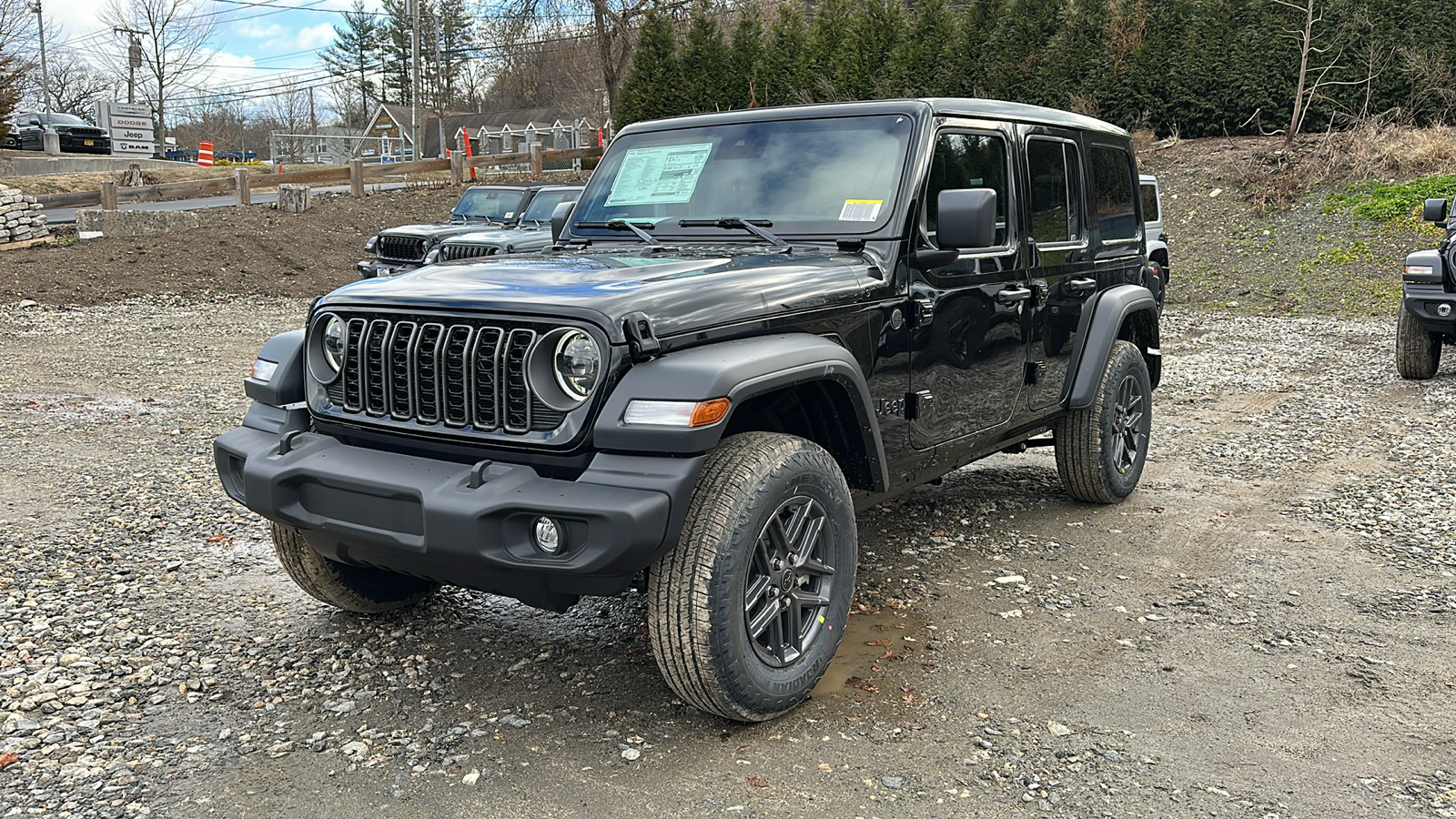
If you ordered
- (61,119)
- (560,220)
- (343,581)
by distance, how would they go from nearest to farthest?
(343,581)
(560,220)
(61,119)

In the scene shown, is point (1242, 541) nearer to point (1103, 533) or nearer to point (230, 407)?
point (1103, 533)

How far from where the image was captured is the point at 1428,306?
9.61 meters

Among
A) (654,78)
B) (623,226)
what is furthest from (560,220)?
(654,78)

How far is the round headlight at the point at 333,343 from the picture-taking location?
12.3 ft

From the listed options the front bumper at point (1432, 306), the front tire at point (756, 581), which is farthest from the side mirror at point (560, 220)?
the front bumper at point (1432, 306)

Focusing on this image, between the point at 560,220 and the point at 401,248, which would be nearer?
the point at 560,220

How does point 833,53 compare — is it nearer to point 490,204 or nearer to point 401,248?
point 490,204

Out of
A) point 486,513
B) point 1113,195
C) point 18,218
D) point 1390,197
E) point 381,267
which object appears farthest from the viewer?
point 18,218

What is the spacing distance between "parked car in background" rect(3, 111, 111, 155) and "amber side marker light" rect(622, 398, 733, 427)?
4034cm

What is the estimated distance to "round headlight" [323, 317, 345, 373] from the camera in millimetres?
3758

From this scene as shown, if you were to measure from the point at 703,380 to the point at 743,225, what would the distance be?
141 centimetres

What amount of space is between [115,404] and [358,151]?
4853 centimetres

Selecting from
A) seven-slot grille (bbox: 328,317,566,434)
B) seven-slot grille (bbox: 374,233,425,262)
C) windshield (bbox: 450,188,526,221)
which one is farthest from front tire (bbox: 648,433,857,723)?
windshield (bbox: 450,188,526,221)

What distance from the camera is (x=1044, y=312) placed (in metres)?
5.18
